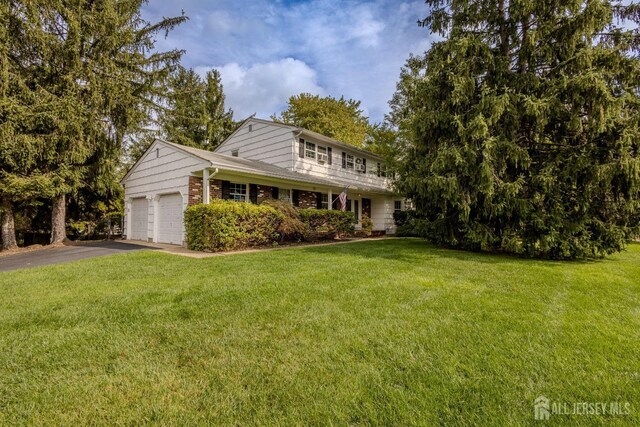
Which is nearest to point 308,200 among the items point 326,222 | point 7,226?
point 326,222

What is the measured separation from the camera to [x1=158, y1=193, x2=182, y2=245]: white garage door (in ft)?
38.2

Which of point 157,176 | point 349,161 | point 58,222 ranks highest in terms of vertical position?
point 349,161

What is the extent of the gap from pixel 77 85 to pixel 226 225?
9346 mm

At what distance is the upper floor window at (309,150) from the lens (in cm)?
1542

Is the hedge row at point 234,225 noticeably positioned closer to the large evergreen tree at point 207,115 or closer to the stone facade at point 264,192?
the stone facade at point 264,192

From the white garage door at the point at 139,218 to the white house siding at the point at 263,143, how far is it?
18.9 ft

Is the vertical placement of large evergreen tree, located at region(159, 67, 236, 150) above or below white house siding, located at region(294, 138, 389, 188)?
above

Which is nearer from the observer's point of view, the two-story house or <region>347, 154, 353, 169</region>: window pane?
the two-story house

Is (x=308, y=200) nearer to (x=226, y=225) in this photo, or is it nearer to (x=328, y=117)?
(x=226, y=225)

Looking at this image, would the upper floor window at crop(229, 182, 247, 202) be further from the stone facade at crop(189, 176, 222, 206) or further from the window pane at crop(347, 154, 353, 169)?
the window pane at crop(347, 154, 353, 169)


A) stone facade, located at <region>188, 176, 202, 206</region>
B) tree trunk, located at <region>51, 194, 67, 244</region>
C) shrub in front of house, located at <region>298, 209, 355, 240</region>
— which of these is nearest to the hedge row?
shrub in front of house, located at <region>298, 209, 355, 240</region>

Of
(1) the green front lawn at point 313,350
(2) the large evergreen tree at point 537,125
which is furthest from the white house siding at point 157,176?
(2) the large evergreen tree at point 537,125

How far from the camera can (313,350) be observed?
9.02 ft

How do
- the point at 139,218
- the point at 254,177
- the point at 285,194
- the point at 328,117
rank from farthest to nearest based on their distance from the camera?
the point at 328,117, the point at 139,218, the point at 285,194, the point at 254,177
